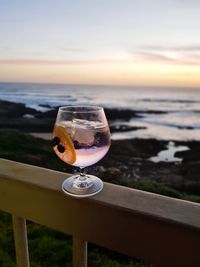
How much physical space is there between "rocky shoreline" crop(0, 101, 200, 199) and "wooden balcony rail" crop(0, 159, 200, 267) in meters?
3.93

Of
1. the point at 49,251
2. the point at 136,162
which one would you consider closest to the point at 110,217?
the point at 49,251

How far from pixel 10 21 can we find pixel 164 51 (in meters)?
9.35

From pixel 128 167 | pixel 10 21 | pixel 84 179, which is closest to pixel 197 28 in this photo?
pixel 10 21

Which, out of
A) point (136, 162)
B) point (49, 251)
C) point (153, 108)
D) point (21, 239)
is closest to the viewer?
point (21, 239)

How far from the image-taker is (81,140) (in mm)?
764

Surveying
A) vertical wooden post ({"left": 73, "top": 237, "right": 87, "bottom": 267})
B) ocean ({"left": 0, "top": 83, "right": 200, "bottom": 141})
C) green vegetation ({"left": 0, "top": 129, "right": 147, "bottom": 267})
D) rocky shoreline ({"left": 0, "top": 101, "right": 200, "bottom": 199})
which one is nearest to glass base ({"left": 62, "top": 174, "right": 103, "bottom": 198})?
vertical wooden post ({"left": 73, "top": 237, "right": 87, "bottom": 267})

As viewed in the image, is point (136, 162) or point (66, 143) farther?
point (136, 162)

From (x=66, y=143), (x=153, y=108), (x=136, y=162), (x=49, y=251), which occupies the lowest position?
(x=136, y=162)

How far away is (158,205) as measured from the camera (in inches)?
27.1

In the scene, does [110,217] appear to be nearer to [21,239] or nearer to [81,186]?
[81,186]

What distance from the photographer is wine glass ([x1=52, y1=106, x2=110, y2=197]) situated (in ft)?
2.51

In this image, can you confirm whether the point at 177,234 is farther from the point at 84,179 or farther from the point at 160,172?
the point at 160,172

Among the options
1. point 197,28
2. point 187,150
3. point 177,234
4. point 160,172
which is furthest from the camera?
point 187,150

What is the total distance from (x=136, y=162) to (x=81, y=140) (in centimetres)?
1019
